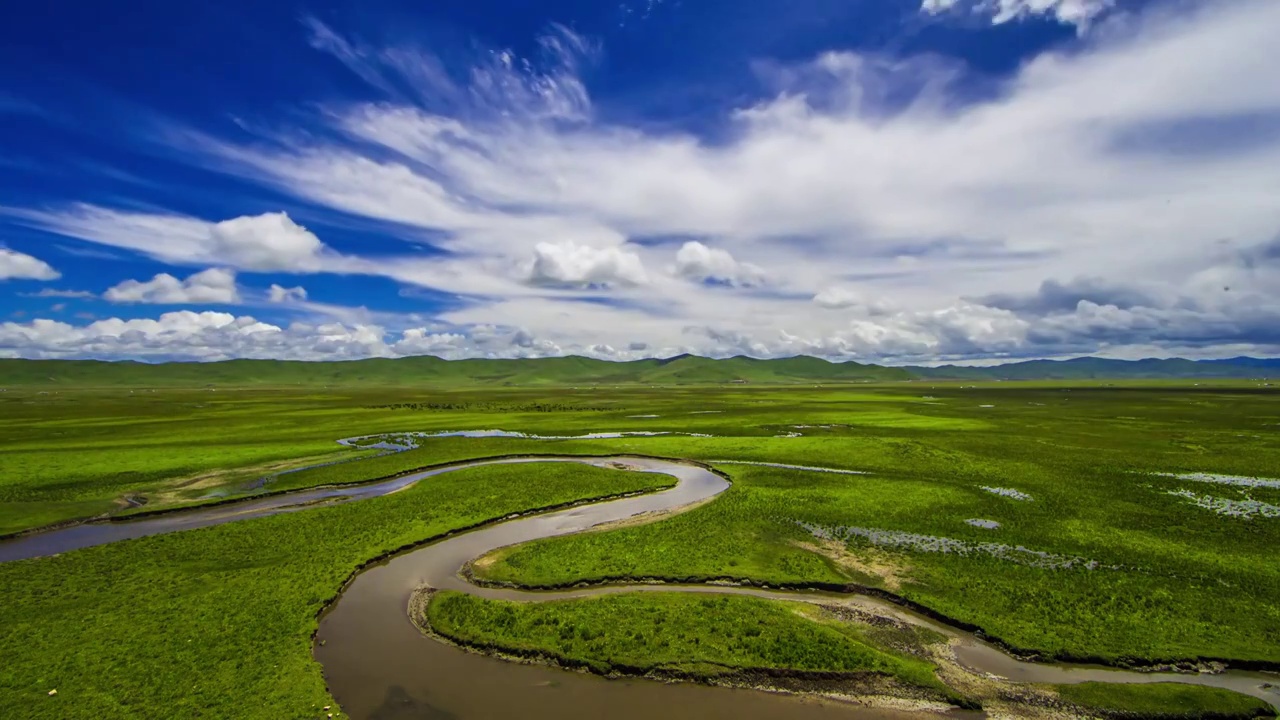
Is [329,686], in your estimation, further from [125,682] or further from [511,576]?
[511,576]

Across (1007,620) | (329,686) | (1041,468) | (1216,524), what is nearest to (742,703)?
(1007,620)

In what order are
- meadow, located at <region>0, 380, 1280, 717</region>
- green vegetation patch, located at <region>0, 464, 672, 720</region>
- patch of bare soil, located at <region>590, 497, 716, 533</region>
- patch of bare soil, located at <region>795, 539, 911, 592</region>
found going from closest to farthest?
green vegetation patch, located at <region>0, 464, 672, 720</region>
meadow, located at <region>0, 380, 1280, 717</region>
patch of bare soil, located at <region>795, 539, 911, 592</region>
patch of bare soil, located at <region>590, 497, 716, 533</region>

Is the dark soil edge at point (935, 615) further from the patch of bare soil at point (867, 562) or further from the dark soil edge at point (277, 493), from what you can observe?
the dark soil edge at point (277, 493)

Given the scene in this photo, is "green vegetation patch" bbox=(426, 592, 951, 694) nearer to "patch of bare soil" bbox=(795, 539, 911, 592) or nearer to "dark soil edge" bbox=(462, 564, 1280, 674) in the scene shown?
"dark soil edge" bbox=(462, 564, 1280, 674)

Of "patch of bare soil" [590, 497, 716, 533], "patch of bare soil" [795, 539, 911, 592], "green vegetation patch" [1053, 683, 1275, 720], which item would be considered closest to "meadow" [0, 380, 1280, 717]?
"patch of bare soil" [795, 539, 911, 592]

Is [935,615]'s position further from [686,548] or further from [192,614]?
[192,614]
